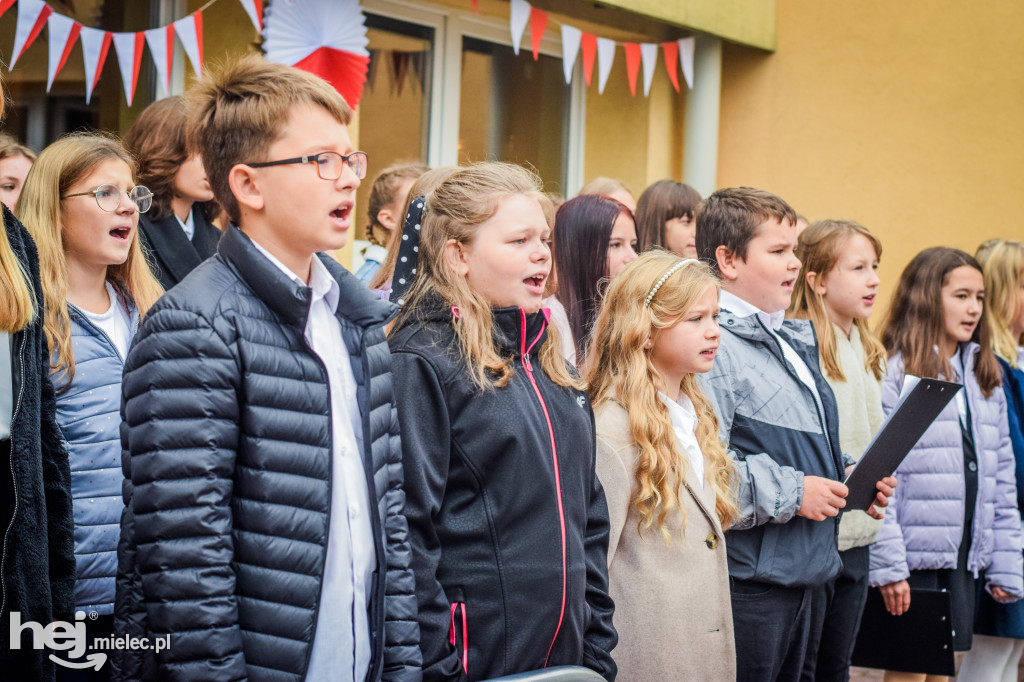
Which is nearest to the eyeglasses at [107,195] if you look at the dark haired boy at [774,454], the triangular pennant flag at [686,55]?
the dark haired boy at [774,454]

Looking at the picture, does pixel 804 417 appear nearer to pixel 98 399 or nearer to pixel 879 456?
pixel 879 456

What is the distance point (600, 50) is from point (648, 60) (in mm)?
663

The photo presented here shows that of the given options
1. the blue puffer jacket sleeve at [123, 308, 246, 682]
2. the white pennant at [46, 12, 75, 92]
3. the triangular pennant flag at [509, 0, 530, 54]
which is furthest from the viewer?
the triangular pennant flag at [509, 0, 530, 54]

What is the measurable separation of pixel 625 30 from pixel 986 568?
465cm

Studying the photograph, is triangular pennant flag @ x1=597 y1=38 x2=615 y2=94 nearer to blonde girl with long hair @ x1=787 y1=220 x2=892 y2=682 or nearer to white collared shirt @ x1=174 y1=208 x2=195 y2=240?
blonde girl with long hair @ x1=787 y1=220 x2=892 y2=682

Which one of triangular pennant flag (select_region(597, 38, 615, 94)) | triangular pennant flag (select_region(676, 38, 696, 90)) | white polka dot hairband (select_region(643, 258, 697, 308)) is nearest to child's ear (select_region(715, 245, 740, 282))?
white polka dot hairband (select_region(643, 258, 697, 308))

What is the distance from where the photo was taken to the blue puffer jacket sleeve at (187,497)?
196cm

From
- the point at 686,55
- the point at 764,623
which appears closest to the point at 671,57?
the point at 686,55

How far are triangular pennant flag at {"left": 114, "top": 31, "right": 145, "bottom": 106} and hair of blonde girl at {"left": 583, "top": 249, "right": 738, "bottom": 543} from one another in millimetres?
3132

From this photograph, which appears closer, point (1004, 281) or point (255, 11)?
point (255, 11)

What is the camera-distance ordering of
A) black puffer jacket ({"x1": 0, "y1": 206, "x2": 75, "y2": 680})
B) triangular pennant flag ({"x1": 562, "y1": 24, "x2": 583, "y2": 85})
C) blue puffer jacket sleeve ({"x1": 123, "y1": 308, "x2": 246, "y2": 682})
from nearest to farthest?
1. blue puffer jacket sleeve ({"x1": 123, "y1": 308, "x2": 246, "y2": 682})
2. black puffer jacket ({"x1": 0, "y1": 206, "x2": 75, "y2": 680})
3. triangular pennant flag ({"x1": 562, "y1": 24, "x2": 583, "y2": 85})

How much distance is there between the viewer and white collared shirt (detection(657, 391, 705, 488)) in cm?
324

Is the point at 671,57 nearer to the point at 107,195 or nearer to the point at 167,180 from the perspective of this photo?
the point at 167,180

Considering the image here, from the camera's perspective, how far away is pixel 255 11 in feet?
17.1
